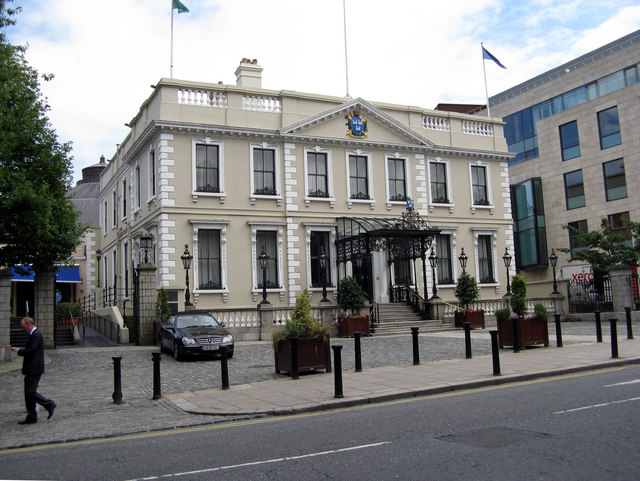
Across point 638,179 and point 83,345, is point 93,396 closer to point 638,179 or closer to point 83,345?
point 83,345

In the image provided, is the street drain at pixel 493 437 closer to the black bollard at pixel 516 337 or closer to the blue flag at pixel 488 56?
the black bollard at pixel 516 337

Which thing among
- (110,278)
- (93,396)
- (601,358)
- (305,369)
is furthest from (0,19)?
(110,278)

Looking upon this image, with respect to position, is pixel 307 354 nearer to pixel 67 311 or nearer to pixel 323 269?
pixel 323 269

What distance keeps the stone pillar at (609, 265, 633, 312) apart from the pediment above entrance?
1082 centimetres

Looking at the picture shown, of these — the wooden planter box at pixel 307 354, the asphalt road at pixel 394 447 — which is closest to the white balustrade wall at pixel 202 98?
the wooden planter box at pixel 307 354

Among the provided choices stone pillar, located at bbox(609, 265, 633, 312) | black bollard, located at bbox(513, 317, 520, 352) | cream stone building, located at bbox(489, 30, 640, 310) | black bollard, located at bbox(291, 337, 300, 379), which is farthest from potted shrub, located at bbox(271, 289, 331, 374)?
cream stone building, located at bbox(489, 30, 640, 310)

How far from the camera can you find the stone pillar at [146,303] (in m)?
22.8

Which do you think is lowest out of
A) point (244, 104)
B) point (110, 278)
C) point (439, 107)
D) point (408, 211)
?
point (110, 278)

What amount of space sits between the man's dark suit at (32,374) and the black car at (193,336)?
7.49 meters

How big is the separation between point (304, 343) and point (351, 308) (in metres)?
11.5

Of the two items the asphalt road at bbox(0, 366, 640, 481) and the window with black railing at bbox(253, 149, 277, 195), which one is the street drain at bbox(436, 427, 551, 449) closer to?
the asphalt road at bbox(0, 366, 640, 481)

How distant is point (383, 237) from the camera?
89.3 feet

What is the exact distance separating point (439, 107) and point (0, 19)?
1588 inches

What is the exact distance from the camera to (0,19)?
13555 millimetres
